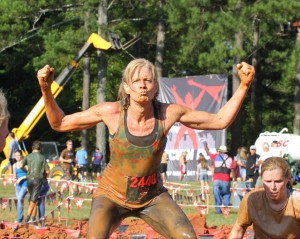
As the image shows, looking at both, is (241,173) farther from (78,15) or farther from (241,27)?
(78,15)

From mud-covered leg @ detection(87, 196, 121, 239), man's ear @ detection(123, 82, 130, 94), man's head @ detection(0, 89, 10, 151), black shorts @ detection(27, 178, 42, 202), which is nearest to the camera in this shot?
→ man's head @ detection(0, 89, 10, 151)

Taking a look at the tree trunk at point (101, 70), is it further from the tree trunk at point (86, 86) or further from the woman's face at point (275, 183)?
the woman's face at point (275, 183)

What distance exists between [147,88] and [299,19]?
28.2m

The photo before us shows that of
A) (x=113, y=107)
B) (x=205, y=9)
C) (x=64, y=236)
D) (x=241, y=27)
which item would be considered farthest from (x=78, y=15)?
(x=113, y=107)

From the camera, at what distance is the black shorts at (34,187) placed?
15.9 metres

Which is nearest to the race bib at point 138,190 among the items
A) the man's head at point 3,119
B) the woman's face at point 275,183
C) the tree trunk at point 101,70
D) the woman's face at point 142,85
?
the woman's face at point 142,85

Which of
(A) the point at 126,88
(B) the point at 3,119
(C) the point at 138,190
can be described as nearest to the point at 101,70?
(A) the point at 126,88

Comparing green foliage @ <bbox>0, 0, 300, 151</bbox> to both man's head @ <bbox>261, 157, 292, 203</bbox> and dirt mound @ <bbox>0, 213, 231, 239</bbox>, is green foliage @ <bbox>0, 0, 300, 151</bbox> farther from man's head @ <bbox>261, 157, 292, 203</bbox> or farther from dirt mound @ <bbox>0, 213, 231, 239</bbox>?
man's head @ <bbox>261, 157, 292, 203</bbox>

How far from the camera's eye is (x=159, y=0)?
127ft

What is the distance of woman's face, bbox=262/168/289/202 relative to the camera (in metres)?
6.19

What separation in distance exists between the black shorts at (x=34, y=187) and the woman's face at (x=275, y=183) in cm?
994

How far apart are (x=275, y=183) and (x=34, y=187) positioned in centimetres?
1020

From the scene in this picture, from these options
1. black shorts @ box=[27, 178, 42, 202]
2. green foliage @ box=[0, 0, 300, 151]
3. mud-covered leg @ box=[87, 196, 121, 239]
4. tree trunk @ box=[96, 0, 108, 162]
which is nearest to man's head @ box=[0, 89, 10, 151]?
mud-covered leg @ box=[87, 196, 121, 239]

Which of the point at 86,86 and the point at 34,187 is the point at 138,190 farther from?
the point at 86,86
